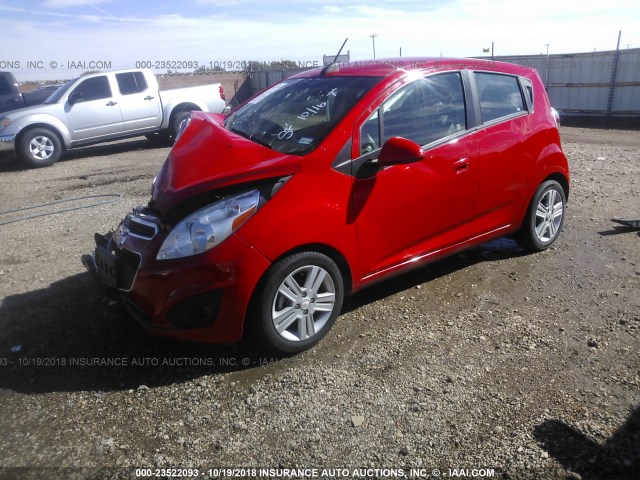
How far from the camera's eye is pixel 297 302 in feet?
10.9

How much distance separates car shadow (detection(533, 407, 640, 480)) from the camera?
7.94 feet

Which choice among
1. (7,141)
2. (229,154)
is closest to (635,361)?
(229,154)

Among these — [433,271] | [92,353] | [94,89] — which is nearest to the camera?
[92,353]

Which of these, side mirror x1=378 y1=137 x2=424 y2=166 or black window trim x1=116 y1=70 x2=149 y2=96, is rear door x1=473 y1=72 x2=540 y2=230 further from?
black window trim x1=116 y1=70 x2=149 y2=96

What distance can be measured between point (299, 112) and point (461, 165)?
4.16 ft

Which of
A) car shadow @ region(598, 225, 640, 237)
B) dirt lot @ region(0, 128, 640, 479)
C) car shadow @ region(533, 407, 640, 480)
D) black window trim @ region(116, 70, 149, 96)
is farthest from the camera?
black window trim @ region(116, 70, 149, 96)

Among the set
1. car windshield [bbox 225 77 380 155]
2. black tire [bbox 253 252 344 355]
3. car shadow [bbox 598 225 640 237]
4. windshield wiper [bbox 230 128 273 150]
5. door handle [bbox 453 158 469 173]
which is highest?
car windshield [bbox 225 77 380 155]

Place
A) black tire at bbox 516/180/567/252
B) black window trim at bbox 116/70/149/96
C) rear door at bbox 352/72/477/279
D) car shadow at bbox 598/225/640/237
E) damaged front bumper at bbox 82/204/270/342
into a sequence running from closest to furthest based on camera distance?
damaged front bumper at bbox 82/204/270/342 → rear door at bbox 352/72/477/279 → black tire at bbox 516/180/567/252 → car shadow at bbox 598/225/640/237 → black window trim at bbox 116/70/149/96

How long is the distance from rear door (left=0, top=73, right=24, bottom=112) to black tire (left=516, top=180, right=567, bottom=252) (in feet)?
40.2

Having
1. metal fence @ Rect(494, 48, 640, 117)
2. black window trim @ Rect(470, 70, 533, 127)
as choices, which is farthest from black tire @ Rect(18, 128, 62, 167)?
metal fence @ Rect(494, 48, 640, 117)

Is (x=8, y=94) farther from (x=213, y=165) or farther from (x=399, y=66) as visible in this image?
(x=399, y=66)

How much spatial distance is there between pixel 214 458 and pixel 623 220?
4.95 meters

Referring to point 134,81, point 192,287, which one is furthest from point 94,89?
point 192,287

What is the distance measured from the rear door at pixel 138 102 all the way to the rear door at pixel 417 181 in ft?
31.4
